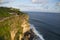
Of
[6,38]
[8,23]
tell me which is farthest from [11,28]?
[6,38]

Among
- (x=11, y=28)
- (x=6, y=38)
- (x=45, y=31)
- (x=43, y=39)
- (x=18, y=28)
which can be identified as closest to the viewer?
(x=6, y=38)

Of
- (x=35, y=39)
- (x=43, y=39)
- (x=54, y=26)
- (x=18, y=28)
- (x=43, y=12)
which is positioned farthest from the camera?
(x=43, y=12)

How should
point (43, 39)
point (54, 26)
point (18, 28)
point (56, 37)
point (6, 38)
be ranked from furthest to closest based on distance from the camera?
point (54, 26) → point (56, 37) → point (43, 39) → point (18, 28) → point (6, 38)

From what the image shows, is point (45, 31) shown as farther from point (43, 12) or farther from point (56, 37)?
point (43, 12)

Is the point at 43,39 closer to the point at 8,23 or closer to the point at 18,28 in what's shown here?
the point at 18,28

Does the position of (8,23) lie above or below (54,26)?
above

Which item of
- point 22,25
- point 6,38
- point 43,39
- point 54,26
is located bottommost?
point 54,26

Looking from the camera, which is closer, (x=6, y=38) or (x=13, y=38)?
(x=6, y=38)

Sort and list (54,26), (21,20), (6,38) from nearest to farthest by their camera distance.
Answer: (6,38), (21,20), (54,26)

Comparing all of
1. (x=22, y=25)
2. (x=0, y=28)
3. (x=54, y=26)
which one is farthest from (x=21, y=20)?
(x=54, y=26)
